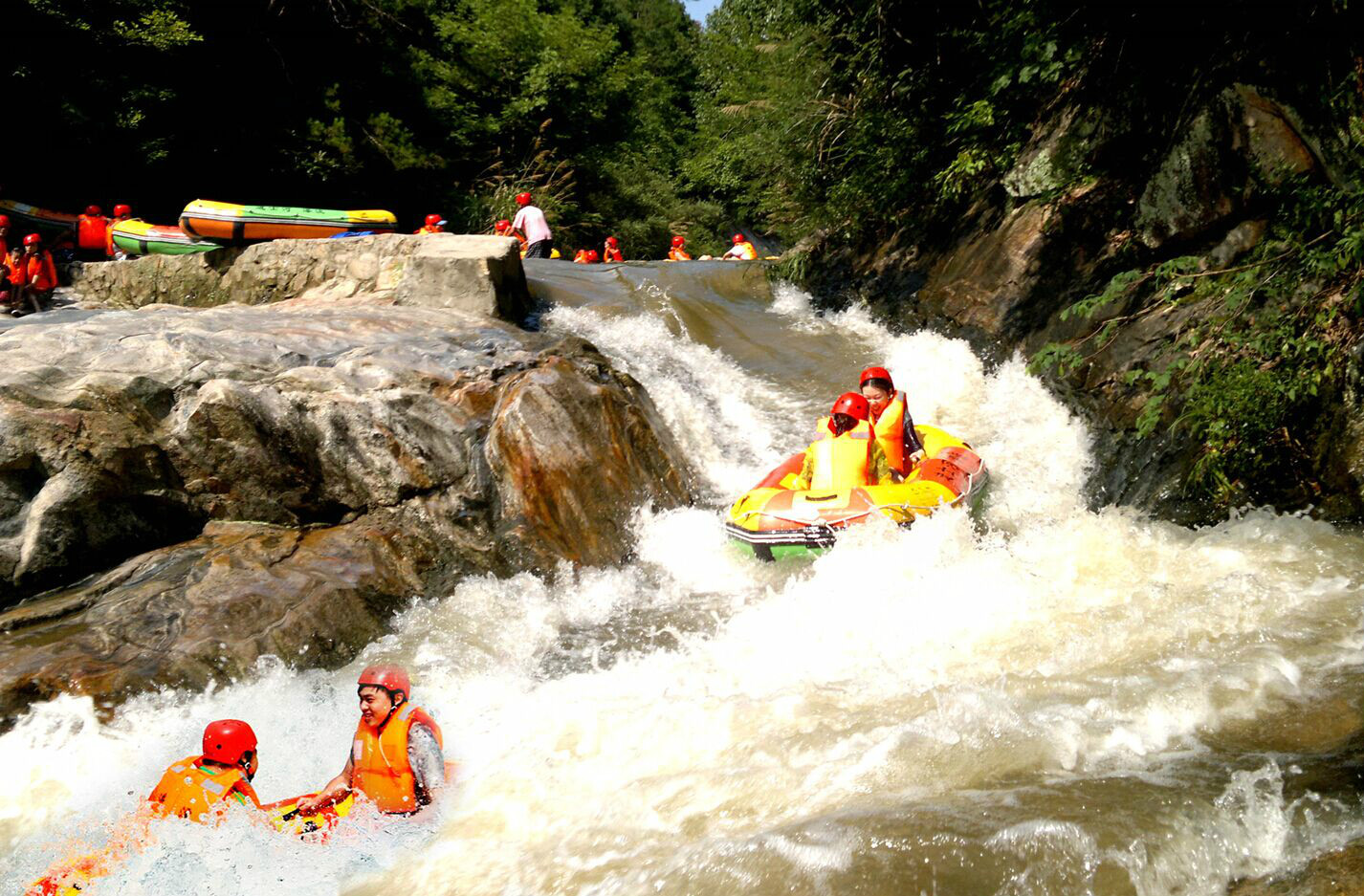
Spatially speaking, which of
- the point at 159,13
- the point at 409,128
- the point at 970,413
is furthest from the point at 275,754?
the point at 409,128

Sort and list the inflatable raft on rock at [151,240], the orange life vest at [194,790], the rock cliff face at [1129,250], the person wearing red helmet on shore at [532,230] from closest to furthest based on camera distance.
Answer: the orange life vest at [194,790], the rock cliff face at [1129,250], the inflatable raft on rock at [151,240], the person wearing red helmet on shore at [532,230]

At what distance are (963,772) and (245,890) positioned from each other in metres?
2.31

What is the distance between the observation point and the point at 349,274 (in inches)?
334

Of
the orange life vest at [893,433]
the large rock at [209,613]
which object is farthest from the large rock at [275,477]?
the orange life vest at [893,433]

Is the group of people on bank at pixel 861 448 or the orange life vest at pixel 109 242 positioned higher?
the orange life vest at pixel 109 242

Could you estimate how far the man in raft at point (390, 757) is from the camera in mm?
3371

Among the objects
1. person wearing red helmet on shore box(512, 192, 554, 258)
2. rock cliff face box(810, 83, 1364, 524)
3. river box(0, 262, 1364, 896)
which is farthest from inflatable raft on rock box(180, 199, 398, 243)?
rock cliff face box(810, 83, 1364, 524)

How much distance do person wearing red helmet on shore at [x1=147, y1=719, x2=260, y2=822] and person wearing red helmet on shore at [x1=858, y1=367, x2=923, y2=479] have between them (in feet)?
15.0

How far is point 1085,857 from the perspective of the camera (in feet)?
8.50

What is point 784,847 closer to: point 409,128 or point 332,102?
point 332,102

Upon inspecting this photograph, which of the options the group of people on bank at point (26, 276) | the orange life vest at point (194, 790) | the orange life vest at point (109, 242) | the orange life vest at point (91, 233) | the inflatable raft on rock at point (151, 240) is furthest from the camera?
the orange life vest at point (91, 233)

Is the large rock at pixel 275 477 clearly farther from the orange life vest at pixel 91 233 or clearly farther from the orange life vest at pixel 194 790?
the orange life vest at pixel 91 233

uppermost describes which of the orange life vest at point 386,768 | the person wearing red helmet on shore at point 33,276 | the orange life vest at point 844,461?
the person wearing red helmet on shore at point 33,276

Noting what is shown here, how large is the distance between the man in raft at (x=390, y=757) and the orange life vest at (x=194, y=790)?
0.75ft
